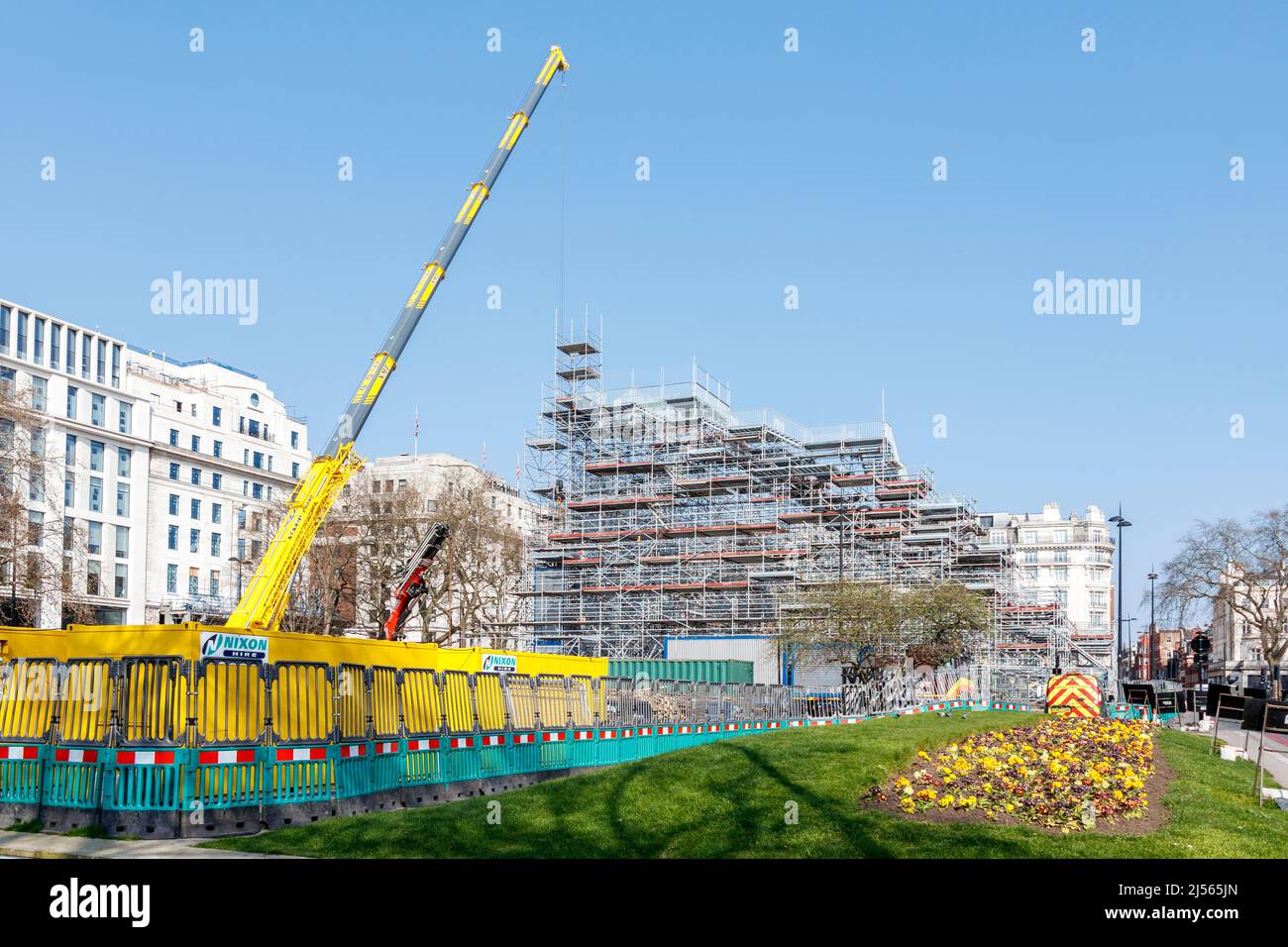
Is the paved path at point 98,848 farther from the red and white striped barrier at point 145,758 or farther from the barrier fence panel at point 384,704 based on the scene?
the barrier fence panel at point 384,704

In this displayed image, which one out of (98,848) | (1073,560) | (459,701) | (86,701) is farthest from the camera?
(1073,560)

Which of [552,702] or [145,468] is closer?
[552,702]

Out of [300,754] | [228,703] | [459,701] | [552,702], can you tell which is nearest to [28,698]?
[228,703]

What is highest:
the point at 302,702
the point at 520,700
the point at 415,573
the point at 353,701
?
the point at 415,573

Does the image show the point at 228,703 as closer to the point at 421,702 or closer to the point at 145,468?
the point at 421,702

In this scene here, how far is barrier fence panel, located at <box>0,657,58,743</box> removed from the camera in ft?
56.7

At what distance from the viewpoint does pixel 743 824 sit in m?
13.3

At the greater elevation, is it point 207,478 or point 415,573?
point 207,478

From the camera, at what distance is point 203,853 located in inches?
530

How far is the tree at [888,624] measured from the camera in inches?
2245

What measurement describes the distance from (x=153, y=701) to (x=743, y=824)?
7.86 metres

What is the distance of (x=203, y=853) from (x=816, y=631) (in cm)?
4739

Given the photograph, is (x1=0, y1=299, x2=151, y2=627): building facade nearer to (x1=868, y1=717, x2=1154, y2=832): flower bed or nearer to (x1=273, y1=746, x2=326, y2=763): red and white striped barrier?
(x1=273, y1=746, x2=326, y2=763): red and white striped barrier
